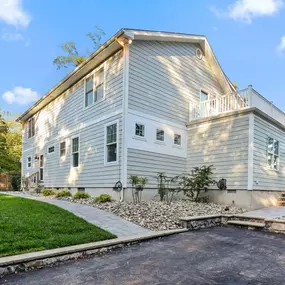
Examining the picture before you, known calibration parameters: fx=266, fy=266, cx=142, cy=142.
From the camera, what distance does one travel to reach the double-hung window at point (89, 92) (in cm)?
1146

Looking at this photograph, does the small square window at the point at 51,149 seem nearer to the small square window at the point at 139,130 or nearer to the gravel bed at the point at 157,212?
the gravel bed at the point at 157,212

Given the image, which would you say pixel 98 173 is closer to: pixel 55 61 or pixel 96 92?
pixel 96 92

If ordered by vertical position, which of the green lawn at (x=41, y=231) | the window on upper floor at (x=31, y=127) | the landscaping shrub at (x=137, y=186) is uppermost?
the window on upper floor at (x=31, y=127)

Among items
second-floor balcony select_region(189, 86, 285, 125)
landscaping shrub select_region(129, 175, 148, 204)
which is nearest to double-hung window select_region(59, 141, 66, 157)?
landscaping shrub select_region(129, 175, 148, 204)

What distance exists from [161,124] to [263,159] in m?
4.04

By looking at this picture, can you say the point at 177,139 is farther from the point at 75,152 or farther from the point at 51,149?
the point at 51,149

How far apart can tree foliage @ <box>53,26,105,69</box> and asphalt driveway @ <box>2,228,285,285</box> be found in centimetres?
2117

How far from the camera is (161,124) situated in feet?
34.1

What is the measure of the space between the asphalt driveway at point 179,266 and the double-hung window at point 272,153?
5.63 m

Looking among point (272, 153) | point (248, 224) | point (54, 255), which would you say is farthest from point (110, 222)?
point (272, 153)

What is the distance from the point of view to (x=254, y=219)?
7266 mm

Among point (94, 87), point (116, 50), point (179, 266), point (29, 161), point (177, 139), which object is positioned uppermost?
point (116, 50)

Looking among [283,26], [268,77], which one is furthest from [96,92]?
[268,77]

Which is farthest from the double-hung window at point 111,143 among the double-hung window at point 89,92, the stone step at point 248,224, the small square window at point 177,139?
the stone step at point 248,224
